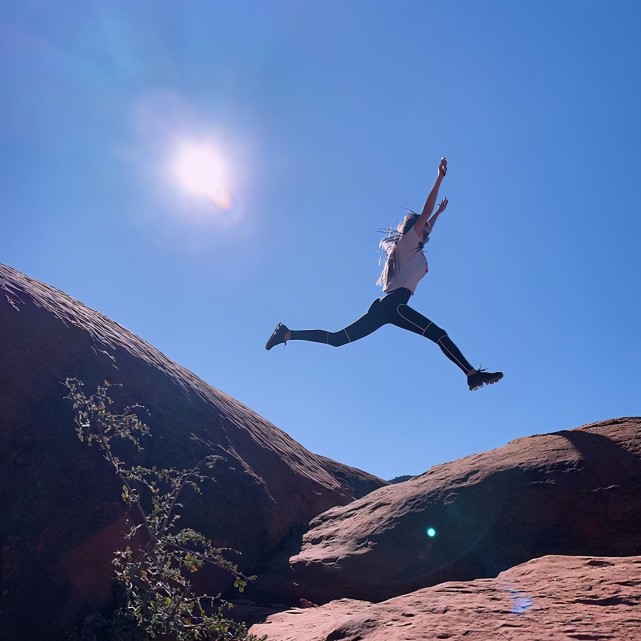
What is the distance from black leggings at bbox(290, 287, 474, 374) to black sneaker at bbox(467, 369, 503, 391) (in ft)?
0.26

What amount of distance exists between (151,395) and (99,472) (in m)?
1.35

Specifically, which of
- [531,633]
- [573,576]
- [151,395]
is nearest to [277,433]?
[151,395]

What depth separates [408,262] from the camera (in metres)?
6.38

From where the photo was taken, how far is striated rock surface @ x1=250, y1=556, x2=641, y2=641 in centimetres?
241

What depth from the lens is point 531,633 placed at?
2.39 meters

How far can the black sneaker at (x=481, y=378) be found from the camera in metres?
5.73

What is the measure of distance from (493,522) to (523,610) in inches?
74.4

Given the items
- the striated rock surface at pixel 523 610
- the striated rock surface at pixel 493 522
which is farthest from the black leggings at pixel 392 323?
the striated rock surface at pixel 523 610

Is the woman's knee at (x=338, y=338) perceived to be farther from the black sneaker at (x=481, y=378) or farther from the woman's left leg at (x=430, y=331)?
the black sneaker at (x=481, y=378)

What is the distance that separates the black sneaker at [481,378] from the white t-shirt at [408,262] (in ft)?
3.71

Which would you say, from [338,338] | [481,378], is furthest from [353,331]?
[481,378]

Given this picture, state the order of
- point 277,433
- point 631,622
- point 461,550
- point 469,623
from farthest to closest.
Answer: point 277,433
point 461,550
point 469,623
point 631,622

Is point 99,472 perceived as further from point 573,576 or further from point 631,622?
point 631,622

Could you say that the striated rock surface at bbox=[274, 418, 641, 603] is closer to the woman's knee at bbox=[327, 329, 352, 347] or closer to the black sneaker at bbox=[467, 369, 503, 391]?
the black sneaker at bbox=[467, 369, 503, 391]
